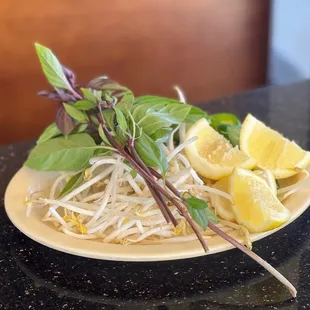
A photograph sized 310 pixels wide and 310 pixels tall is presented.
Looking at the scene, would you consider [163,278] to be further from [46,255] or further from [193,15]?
[193,15]

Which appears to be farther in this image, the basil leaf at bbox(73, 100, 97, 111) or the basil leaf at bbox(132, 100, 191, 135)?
the basil leaf at bbox(73, 100, 97, 111)

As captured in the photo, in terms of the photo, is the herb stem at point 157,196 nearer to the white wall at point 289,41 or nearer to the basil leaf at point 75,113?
the basil leaf at point 75,113

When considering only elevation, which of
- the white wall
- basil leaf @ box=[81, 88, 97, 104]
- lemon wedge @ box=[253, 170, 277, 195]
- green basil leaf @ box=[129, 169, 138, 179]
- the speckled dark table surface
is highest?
basil leaf @ box=[81, 88, 97, 104]

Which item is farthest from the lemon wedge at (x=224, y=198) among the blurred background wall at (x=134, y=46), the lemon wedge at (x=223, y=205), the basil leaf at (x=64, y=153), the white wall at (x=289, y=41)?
the white wall at (x=289, y=41)

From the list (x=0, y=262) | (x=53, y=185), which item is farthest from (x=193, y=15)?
(x=0, y=262)

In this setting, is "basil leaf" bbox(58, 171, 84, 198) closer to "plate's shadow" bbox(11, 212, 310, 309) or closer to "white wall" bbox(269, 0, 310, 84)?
"plate's shadow" bbox(11, 212, 310, 309)

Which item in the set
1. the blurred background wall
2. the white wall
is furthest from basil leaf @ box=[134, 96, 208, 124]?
the white wall
